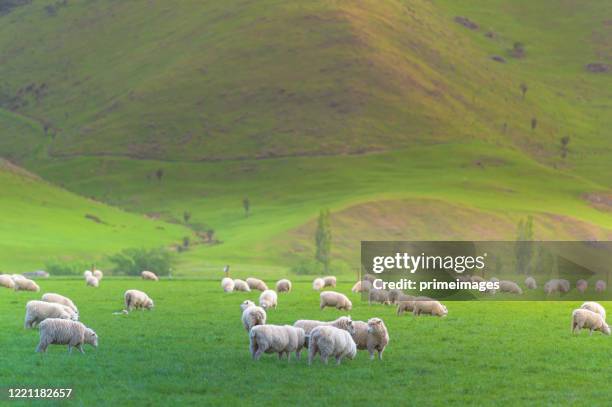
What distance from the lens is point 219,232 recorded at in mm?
173875

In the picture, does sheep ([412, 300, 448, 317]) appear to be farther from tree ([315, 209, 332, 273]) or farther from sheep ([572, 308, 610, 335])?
tree ([315, 209, 332, 273])

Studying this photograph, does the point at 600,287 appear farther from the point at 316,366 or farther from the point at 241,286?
the point at 316,366

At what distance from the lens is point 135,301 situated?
4300 cm

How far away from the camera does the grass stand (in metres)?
22.6

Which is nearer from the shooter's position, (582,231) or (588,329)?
(588,329)

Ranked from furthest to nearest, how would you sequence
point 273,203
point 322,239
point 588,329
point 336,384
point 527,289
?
point 273,203 < point 322,239 < point 527,289 < point 588,329 < point 336,384

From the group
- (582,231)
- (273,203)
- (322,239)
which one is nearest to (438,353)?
(322,239)

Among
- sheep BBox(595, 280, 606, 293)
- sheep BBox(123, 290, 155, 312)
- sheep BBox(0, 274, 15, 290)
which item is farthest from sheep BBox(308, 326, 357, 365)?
sheep BBox(595, 280, 606, 293)

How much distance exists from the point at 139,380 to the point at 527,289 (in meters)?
42.5

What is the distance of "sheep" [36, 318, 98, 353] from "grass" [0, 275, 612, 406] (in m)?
0.36

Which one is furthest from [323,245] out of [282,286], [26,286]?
[26,286]

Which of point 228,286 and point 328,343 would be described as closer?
point 328,343

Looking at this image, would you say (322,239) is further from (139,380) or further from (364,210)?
(139,380)

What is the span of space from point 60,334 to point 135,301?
15.1 m
